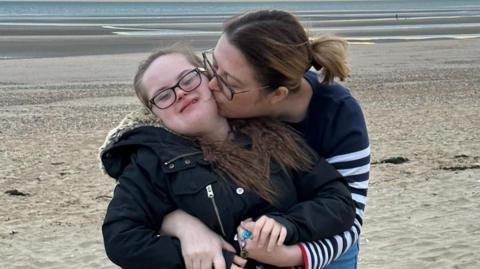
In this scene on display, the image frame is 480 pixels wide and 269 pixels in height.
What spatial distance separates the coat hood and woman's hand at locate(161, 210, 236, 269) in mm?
213

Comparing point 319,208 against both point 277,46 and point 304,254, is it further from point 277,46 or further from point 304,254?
point 277,46

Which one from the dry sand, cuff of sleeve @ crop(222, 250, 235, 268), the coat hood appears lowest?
the dry sand

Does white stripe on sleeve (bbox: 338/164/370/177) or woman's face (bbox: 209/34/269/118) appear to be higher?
woman's face (bbox: 209/34/269/118)

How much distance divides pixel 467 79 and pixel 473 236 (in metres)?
13.6

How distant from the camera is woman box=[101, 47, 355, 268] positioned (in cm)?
220

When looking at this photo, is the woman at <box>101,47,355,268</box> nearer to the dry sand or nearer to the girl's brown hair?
→ the girl's brown hair

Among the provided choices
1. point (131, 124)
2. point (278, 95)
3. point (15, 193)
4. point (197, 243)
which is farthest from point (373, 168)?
point (197, 243)

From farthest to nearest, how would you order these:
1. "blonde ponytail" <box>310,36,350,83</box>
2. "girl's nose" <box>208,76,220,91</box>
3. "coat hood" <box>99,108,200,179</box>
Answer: "blonde ponytail" <box>310,36,350,83</box> < "girl's nose" <box>208,76,220,91</box> < "coat hood" <box>99,108,200,179</box>

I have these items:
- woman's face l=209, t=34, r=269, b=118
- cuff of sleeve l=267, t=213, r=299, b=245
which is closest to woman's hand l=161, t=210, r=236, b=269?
cuff of sleeve l=267, t=213, r=299, b=245

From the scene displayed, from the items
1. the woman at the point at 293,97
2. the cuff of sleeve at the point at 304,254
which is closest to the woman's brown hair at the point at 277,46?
the woman at the point at 293,97

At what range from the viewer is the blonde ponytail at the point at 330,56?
8.32 ft

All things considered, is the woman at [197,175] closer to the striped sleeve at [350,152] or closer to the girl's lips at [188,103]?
the girl's lips at [188,103]

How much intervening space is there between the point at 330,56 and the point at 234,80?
365 mm

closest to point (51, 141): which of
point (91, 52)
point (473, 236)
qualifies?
point (473, 236)
